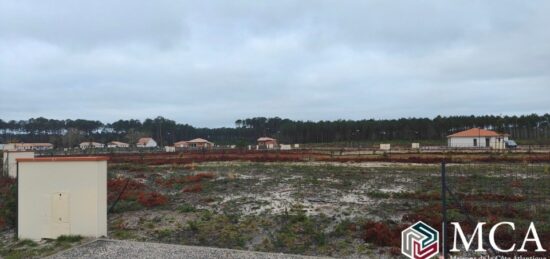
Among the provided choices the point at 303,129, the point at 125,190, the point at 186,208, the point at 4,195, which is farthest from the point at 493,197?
the point at 303,129

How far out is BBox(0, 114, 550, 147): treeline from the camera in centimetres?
10400

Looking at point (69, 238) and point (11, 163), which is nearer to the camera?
point (69, 238)

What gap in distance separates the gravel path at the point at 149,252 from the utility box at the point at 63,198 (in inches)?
34.0

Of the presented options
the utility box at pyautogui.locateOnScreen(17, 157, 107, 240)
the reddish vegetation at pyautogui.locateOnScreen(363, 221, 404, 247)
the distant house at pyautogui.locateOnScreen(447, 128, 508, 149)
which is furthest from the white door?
the distant house at pyautogui.locateOnScreen(447, 128, 508, 149)

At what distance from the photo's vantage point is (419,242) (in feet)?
26.6

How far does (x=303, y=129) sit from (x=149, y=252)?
354 ft

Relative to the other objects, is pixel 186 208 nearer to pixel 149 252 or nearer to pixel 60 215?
pixel 60 215

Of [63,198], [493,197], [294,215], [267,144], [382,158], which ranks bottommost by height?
[294,215]

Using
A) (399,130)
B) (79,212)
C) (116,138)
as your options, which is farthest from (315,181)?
(116,138)

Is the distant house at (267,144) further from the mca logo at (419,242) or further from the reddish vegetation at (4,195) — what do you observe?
the mca logo at (419,242)

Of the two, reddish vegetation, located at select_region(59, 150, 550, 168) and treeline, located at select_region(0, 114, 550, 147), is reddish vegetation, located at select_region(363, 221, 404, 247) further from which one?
treeline, located at select_region(0, 114, 550, 147)

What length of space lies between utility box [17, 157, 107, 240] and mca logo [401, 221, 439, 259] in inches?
239

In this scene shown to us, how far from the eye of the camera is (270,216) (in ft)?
37.6

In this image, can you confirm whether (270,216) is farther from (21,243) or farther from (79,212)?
(21,243)
